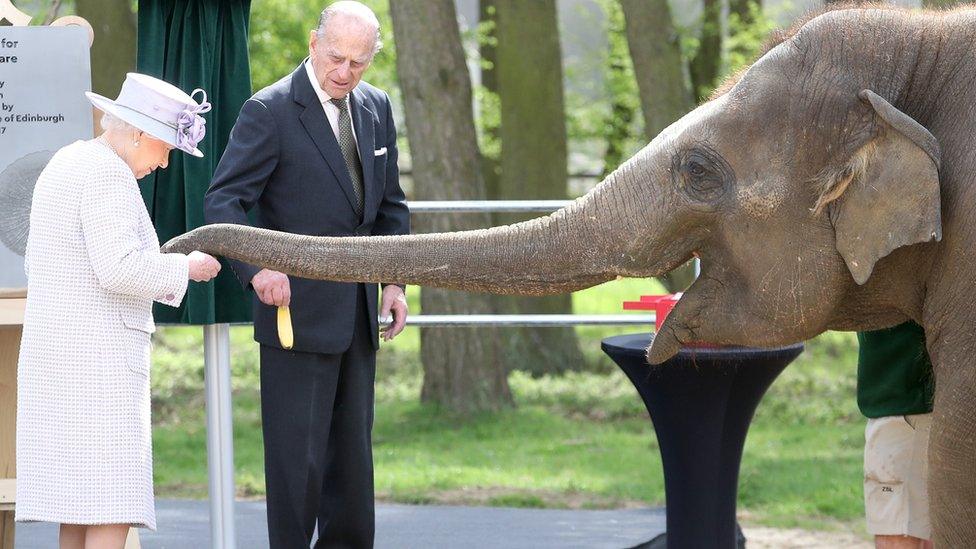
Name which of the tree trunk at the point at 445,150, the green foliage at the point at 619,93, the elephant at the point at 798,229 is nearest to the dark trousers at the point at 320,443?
the elephant at the point at 798,229

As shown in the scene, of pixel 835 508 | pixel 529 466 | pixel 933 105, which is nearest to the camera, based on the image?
pixel 933 105

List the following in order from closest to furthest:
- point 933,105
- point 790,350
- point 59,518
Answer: point 933,105 < point 59,518 < point 790,350

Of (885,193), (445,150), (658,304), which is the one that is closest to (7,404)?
(658,304)

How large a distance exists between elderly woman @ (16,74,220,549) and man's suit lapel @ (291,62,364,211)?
2.03ft

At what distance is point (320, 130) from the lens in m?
5.09

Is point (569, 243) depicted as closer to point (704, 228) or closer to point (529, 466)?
point (704, 228)

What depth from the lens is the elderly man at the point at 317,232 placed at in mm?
5000

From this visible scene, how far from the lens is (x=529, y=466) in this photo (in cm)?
985

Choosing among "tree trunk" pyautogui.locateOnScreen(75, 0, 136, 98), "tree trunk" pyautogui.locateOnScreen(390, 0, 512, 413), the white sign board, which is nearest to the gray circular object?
the white sign board

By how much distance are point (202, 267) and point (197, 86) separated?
4.41 feet

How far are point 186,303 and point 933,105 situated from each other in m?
3.08

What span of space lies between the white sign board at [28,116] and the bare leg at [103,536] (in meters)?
1.39

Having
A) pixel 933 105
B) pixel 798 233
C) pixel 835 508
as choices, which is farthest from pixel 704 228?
pixel 835 508

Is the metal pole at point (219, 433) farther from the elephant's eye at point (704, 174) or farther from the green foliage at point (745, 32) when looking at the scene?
the green foliage at point (745, 32)
